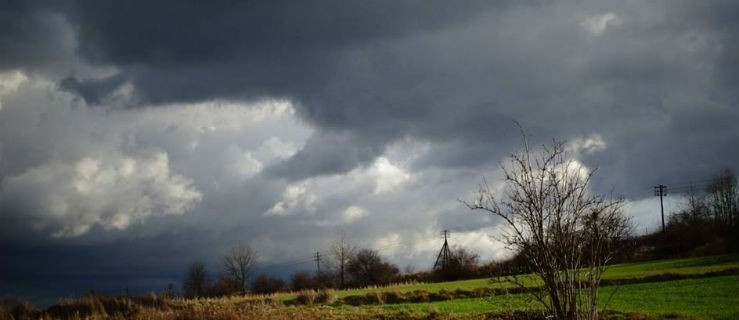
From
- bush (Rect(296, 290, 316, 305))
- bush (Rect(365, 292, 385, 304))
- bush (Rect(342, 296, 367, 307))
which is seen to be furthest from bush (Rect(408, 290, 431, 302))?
bush (Rect(296, 290, 316, 305))

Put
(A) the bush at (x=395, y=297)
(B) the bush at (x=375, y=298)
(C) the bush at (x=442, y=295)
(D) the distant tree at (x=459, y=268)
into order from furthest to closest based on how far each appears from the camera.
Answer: (D) the distant tree at (x=459, y=268) → (B) the bush at (x=375, y=298) → (A) the bush at (x=395, y=297) → (C) the bush at (x=442, y=295)

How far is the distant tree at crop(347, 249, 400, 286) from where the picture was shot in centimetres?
8819

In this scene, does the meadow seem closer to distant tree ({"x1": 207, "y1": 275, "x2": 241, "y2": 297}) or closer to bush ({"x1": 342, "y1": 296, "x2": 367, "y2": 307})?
bush ({"x1": 342, "y1": 296, "x2": 367, "y2": 307})

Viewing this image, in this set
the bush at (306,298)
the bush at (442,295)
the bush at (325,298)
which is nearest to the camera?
the bush at (306,298)

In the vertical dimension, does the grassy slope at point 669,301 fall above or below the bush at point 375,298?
above

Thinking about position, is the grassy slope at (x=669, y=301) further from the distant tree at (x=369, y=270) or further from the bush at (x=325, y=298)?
the distant tree at (x=369, y=270)

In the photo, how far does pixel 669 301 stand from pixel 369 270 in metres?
67.3

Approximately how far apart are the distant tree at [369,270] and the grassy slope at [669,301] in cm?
5539

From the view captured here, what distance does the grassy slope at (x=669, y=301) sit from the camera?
893 inches

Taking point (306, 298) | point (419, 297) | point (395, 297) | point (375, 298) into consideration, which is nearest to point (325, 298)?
point (306, 298)

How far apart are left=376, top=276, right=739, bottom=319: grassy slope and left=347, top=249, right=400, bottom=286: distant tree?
55.4 m

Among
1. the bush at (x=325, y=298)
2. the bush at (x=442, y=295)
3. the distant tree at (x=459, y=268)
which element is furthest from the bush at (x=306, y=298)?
the distant tree at (x=459, y=268)

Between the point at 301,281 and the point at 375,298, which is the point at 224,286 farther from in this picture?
the point at 375,298

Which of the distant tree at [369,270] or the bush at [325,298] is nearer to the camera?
the bush at [325,298]
